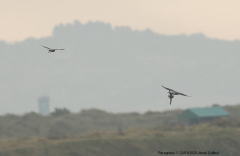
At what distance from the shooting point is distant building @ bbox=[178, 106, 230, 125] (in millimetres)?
65312

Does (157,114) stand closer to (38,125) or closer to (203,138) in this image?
(38,125)

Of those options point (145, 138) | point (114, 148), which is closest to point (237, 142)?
point (145, 138)

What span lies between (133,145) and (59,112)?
144 ft

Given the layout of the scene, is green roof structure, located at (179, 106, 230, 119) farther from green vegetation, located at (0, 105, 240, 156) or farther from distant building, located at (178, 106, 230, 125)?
green vegetation, located at (0, 105, 240, 156)

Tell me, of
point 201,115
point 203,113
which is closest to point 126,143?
point 201,115

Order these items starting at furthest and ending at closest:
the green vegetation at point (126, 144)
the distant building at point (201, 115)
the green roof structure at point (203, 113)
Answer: the green roof structure at point (203, 113) < the distant building at point (201, 115) < the green vegetation at point (126, 144)

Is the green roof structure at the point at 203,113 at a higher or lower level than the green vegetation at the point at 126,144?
higher

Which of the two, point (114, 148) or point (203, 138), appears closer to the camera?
point (114, 148)

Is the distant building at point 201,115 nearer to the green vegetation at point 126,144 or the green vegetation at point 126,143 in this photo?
the green vegetation at point 126,143

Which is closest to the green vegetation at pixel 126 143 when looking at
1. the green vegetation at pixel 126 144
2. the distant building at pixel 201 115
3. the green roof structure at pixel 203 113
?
the green vegetation at pixel 126 144

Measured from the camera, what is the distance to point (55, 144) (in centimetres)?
3809

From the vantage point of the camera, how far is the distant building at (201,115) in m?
65.3

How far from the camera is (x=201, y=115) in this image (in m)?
65.2

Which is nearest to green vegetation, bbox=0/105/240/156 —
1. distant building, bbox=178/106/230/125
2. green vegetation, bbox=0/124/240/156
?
green vegetation, bbox=0/124/240/156
